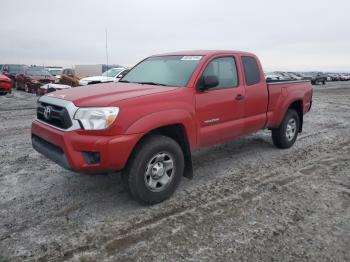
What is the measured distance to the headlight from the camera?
347cm

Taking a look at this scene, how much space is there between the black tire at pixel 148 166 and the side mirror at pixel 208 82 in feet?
2.92

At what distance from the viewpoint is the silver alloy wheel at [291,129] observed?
21.4ft

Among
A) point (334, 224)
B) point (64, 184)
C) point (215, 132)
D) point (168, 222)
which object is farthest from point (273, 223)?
point (64, 184)

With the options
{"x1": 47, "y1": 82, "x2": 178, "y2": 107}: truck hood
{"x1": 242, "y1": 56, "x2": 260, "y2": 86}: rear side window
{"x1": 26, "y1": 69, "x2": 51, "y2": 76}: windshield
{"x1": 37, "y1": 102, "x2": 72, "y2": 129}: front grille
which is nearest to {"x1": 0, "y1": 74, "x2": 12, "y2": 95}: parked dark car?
{"x1": 26, "y1": 69, "x2": 51, "y2": 76}: windshield

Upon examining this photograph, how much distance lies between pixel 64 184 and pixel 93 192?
0.55 metres

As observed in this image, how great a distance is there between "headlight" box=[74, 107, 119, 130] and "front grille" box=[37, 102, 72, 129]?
163 mm

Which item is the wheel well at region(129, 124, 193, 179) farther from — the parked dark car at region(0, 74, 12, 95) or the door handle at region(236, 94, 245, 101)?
the parked dark car at region(0, 74, 12, 95)

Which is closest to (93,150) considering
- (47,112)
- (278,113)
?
(47,112)

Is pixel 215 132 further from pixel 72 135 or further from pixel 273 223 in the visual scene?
pixel 72 135

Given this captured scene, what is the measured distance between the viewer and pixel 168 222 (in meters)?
3.54

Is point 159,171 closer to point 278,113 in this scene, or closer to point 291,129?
point 278,113

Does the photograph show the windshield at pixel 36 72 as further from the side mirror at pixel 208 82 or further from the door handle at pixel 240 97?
the side mirror at pixel 208 82

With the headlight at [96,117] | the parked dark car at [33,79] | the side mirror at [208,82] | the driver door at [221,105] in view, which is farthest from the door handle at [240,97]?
the parked dark car at [33,79]

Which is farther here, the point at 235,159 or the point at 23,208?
the point at 235,159
